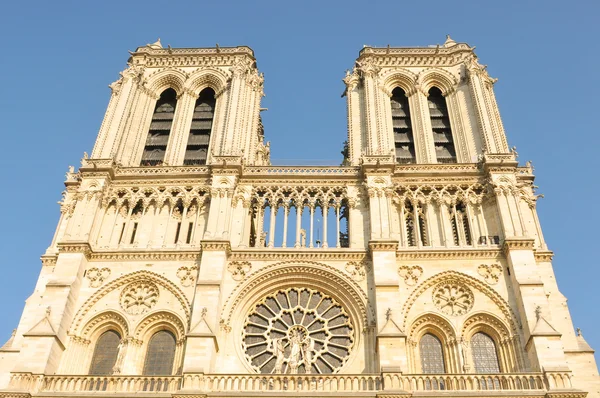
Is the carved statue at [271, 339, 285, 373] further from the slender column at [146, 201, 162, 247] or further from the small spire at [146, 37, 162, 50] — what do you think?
the small spire at [146, 37, 162, 50]

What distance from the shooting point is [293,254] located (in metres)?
23.0

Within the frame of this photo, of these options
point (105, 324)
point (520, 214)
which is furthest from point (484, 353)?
point (105, 324)

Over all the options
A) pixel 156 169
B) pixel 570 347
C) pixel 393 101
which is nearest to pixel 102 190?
pixel 156 169

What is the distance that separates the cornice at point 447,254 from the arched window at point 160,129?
1170 centimetres

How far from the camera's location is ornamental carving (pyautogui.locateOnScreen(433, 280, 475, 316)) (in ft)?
71.2

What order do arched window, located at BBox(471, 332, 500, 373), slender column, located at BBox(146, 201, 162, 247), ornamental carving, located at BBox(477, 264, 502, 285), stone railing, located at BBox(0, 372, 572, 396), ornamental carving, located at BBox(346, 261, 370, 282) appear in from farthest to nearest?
slender column, located at BBox(146, 201, 162, 247) → ornamental carving, located at BBox(346, 261, 370, 282) → ornamental carving, located at BBox(477, 264, 502, 285) → arched window, located at BBox(471, 332, 500, 373) → stone railing, located at BBox(0, 372, 572, 396)

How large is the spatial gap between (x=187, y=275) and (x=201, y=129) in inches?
360

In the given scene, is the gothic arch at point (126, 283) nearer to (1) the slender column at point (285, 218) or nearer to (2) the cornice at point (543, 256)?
(1) the slender column at point (285, 218)

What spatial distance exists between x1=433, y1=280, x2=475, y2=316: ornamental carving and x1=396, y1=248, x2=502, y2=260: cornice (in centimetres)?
98

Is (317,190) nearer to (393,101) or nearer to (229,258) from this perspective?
(229,258)

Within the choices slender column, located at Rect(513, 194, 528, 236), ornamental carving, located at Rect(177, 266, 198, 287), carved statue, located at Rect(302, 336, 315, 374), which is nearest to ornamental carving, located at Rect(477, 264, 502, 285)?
slender column, located at Rect(513, 194, 528, 236)

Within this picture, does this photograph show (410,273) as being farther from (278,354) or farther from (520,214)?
(278,354)

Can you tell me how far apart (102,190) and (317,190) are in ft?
27.5

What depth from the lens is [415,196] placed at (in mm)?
24766
